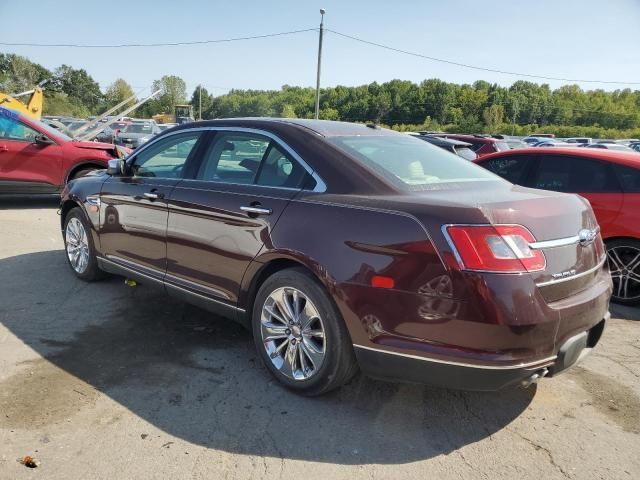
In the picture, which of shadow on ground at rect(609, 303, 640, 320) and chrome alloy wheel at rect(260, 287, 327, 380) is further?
shadow on ground at rect(609, 303, 640, 320)

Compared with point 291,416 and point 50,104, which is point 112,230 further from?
point 50,104

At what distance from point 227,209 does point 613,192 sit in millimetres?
4001

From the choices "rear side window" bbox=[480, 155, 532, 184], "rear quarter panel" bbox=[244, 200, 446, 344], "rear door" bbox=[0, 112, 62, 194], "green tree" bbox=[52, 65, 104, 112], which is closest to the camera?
"rear quarter panel" bbox=[244, 200, 446, 344]

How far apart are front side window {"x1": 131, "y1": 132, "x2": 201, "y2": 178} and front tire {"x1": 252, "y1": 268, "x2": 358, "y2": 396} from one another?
1.45m

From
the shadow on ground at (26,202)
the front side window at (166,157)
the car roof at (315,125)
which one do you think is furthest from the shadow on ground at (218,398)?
the shadow on ground at (26,202)

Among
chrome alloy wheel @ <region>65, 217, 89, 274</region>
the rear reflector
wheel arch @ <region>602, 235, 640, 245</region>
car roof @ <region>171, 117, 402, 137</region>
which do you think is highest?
car roof @ <region>171, 117, 402, 137</region>

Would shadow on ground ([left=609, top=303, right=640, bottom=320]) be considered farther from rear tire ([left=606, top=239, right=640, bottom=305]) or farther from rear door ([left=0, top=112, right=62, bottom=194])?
rear door ([left=0, top=112, right=62, bottom=194])

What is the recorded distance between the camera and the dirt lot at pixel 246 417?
8.59ft

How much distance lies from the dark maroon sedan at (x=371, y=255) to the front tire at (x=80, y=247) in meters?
1.20

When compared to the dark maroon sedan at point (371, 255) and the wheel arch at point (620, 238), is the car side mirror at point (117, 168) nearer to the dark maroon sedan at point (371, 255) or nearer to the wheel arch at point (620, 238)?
the dark maroon sedan at point (371, 255)

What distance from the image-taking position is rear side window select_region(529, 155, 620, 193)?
5496mm

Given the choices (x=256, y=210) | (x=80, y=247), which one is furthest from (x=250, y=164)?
(x=80, y=247)

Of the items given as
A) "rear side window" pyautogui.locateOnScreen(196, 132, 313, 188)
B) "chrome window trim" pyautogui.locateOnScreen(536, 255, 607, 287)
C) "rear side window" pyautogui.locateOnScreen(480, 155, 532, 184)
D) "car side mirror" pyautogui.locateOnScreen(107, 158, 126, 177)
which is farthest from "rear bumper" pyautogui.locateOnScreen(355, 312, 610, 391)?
"rear side window" pyautogui.locateOnScreen(480, 155, 532, 184)

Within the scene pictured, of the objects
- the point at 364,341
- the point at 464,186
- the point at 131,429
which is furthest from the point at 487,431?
the point at 131,429
